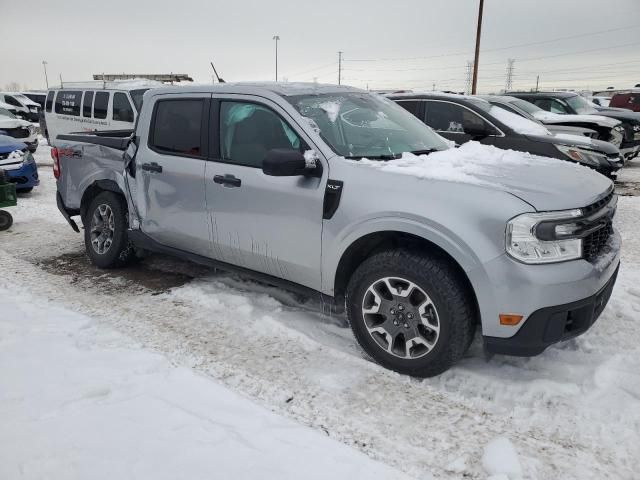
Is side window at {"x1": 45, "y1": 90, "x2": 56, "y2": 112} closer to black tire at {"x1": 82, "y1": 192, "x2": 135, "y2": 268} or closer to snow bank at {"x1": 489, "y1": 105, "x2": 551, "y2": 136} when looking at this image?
black tire at {"x1": 82, "y1": 192, "x2": 135, "y2": 268}

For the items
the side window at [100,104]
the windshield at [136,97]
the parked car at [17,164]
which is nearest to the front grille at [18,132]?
the side window at [100,104]

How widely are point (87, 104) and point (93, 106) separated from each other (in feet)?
1.07

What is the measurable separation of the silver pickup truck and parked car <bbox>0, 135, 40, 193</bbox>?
5.33 m

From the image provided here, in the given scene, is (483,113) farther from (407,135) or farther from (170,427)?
(170,427)

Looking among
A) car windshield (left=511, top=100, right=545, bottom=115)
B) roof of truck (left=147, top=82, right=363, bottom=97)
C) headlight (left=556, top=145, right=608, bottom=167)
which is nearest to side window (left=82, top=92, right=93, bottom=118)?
roof of truck (left=147, top=82, right=363, bottom=97)

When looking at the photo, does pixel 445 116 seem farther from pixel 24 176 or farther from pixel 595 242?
pixel 24 176

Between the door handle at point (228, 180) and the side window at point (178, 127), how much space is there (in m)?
0.36

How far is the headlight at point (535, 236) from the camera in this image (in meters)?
2.69

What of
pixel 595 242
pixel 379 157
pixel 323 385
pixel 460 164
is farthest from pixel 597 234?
pixel 323 385

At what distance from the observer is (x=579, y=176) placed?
329 centimetres

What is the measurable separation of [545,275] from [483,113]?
5595mm

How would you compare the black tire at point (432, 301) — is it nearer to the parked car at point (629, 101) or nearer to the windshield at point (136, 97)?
the windshield at point (136, 97)

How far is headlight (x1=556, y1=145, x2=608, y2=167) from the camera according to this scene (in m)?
7.51

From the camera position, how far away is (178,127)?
439 centimetres
